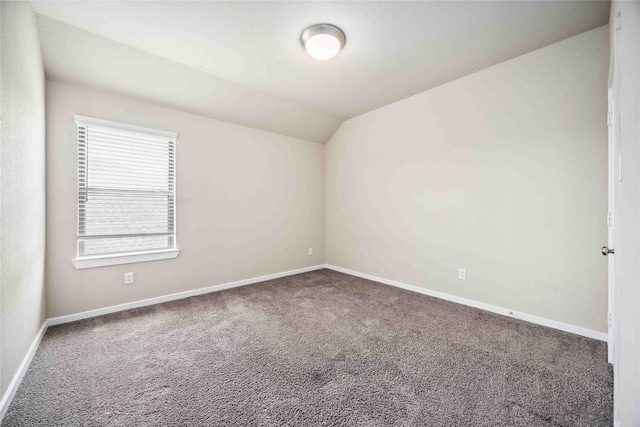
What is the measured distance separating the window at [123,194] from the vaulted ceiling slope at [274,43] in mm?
495

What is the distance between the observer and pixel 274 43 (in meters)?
2.34

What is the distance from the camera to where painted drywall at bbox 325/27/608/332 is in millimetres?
2273

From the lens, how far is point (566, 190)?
237cm

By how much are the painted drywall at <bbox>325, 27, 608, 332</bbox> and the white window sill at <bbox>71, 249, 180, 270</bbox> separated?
2757 mm

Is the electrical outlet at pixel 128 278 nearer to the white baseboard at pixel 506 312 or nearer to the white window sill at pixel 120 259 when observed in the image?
the white window sill at pixel 120 259

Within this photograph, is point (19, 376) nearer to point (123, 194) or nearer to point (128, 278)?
point (128, 278)

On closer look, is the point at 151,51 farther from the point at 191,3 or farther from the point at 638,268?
the point at 638,268

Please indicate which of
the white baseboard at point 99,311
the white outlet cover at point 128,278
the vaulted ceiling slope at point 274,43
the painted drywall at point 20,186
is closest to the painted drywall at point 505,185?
the vaulted ceiling slope at point 274,43

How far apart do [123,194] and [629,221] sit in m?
3.90

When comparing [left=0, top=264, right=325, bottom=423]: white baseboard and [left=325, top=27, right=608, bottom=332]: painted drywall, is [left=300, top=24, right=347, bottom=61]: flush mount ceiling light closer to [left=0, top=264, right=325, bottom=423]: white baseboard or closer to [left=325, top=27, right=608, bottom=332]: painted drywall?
[left=325, top=27, right=608, bottom=332]: painted drywall

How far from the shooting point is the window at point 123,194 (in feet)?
8.84

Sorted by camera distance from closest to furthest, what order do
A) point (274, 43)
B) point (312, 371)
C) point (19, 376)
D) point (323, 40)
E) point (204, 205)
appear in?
point (19, 376) → point (312, 371) → point (323, 40) → point (274, 43) → point (204, 205)

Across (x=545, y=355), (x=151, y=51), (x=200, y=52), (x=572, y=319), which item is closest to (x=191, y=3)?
(x=200, y=52)

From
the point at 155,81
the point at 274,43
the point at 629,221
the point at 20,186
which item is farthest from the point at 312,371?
the point at 155,81
